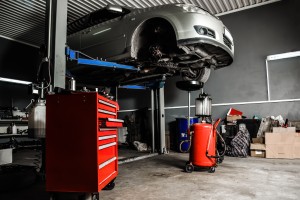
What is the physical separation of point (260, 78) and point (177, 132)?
2237 millimetres

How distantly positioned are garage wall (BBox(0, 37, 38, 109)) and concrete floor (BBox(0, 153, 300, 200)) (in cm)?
529

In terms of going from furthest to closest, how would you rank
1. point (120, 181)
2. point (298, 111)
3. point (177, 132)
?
point (177, 132) < point (298, 111) < point (120, 181)

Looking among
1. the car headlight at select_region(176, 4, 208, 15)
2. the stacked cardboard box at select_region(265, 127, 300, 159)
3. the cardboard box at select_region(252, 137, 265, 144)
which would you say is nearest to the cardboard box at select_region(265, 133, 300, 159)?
Result: the stacked cardboard box at select_region(265, 127, 300, 159)

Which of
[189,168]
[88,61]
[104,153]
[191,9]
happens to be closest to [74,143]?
[104,153]

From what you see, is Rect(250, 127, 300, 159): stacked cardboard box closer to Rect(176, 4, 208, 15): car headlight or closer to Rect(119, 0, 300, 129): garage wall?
Rect(119, 0, 300, 129): garage wall

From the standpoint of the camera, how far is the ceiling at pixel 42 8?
5230 mm

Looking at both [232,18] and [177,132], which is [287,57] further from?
[177,132]

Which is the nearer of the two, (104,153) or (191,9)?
(104,153)

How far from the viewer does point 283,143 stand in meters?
3.88

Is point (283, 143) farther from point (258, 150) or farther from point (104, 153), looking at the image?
point (104, 153)

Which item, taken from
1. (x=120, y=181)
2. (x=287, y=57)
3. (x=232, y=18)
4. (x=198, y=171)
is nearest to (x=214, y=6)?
(x=232, y=18)

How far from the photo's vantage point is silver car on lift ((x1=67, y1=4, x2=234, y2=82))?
2.92 m

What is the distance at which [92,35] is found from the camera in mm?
3891

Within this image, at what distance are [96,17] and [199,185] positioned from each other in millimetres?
3374
